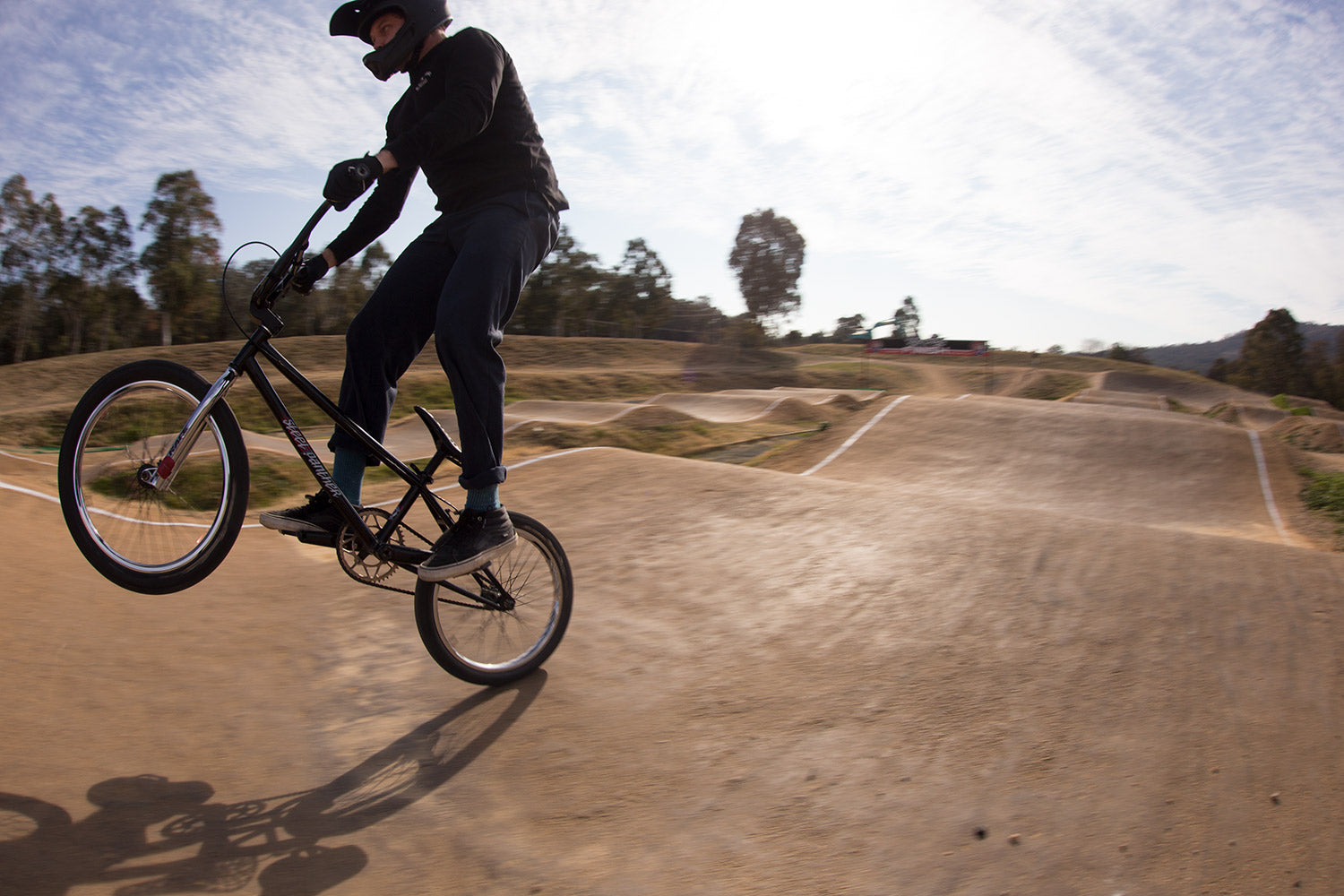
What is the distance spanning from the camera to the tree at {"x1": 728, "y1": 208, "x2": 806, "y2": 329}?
82.9 meters

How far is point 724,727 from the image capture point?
3.10m

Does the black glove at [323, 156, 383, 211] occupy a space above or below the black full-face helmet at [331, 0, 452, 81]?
below

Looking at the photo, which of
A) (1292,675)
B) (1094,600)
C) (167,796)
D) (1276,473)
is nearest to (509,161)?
(167,796)

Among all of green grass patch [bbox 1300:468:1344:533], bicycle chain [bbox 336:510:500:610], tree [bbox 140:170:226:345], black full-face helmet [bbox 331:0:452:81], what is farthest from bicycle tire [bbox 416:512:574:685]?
tree [bbox 140:170:226:345]

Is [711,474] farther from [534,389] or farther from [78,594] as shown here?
[534,389]

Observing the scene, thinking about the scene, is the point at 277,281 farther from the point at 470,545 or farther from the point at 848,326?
the point at 848,326

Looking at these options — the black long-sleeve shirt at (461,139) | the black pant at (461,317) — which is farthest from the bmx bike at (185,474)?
the black long-sleeve shirt at (461,139)

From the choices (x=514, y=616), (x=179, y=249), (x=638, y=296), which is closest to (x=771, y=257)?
(x=638, y=296)

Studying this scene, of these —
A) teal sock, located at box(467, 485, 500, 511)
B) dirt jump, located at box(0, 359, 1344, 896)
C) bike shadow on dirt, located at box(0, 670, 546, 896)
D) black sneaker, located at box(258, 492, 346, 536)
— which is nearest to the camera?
bike shadow on dirt, located at box(0, 670, 546, 896)

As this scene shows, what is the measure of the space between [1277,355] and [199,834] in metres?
89.6

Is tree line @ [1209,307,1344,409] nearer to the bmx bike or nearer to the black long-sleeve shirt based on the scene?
the black long-sleeve shirt

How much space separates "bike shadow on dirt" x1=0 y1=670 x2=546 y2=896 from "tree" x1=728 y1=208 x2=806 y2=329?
8315 cm

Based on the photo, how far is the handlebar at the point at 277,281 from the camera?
9.48 ft

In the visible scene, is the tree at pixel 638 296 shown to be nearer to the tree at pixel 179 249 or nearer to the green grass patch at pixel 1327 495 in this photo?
the tree at pixel 179 249
